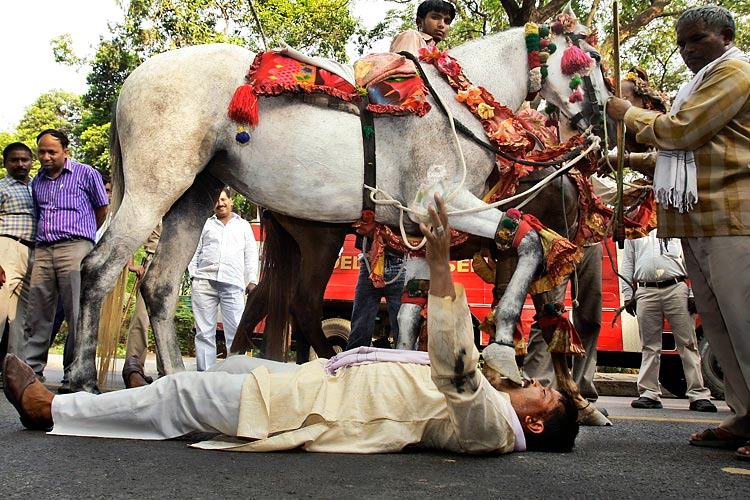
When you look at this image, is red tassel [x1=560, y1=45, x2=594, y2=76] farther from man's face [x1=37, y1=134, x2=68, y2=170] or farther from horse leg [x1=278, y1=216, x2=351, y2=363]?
man's face [x1=37, y1=134, x2=68, y2=170]

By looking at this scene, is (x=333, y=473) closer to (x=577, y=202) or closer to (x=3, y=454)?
(x=3, y=454)

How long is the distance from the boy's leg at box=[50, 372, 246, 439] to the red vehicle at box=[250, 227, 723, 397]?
6293mm

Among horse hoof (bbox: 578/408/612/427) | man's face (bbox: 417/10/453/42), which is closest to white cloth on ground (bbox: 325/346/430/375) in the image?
horse hoof (bbox: 578/408/612/427)

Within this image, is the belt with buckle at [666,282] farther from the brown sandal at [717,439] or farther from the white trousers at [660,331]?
the brown sandal at [717,439]

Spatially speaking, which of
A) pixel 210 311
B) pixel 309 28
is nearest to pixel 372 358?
pixel 210 311

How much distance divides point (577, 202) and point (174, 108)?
2814 millimetres

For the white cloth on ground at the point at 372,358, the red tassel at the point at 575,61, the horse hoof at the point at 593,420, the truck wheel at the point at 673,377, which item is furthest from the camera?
the truck wheel at the point at 673,377

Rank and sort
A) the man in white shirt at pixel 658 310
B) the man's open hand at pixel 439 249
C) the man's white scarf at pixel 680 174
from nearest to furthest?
the man's open hand at pixel 439 249 → the man's white scarf at pixel 680 174 → the man in white shirt at pixel 658 310

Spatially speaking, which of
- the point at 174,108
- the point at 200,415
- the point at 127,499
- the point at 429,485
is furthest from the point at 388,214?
the point at 127,499

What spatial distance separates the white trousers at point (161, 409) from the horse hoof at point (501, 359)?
3.59ft

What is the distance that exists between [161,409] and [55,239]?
3.99m

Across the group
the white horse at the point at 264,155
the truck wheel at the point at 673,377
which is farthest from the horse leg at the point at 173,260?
the truck wheel at the point at 673,377

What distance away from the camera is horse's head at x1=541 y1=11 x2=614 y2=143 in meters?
5.37

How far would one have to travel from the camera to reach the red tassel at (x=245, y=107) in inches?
194
